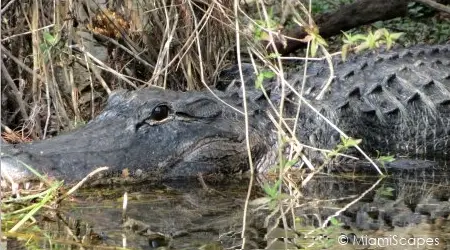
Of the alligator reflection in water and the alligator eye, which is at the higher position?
the alligator eye

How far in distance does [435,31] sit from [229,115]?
171 inches

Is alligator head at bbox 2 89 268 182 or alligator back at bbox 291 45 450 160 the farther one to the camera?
alligator back at bbox 291 45 450 160

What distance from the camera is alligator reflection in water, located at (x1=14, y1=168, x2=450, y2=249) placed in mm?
3037

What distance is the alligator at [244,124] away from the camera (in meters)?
4.46

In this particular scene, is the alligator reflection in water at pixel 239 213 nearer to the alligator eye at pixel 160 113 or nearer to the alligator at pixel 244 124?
the alligator at pixel 244 124

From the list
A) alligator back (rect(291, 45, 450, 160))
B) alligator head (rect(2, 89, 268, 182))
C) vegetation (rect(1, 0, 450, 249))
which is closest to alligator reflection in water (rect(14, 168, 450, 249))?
alligator head (rect(2, 89, 268, 182))

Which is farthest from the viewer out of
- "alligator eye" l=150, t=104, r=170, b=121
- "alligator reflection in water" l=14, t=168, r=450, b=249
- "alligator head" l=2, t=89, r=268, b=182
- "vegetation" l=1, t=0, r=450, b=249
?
"vegetation" l=1, t=0, r=450, b=249

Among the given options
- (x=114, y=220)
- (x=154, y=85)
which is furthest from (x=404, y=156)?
(x=114, y=220)

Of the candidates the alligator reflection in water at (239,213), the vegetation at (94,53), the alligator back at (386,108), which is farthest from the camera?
the alligator back at (386,108)

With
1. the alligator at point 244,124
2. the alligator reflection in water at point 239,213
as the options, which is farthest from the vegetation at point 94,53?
the alligator reflection in water at point 239,213

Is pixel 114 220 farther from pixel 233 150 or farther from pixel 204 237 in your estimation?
pixel 233 150

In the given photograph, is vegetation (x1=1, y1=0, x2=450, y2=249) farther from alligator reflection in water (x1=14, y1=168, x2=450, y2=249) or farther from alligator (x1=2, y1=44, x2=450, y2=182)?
alligator reflection in water (x1=14, y1=168, x2=450, y2=249)

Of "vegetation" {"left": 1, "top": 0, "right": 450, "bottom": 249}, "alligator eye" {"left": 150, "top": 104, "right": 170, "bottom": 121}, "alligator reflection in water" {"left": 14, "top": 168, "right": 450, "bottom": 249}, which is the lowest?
"alligator reflection in water" {"left": 14, "top": 168, "right": 450, "bottom": 249}

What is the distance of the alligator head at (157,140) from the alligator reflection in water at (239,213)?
21 centimetres
